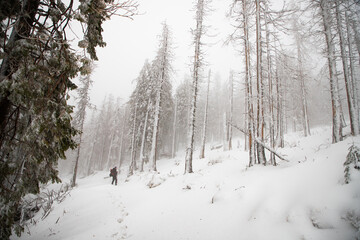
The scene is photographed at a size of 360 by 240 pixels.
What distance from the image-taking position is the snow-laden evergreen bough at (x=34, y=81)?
9.14ft

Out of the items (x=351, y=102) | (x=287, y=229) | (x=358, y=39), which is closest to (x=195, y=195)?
(x=287, y=229)

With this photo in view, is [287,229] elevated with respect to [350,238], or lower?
lower

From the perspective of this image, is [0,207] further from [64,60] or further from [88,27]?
[88,27]

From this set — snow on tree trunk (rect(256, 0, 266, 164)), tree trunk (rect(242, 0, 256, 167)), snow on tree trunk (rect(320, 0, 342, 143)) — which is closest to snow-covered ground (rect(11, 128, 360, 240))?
tree trunk (rect(242, 0, 256, 167))

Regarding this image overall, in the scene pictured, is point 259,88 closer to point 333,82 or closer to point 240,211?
point 240,211

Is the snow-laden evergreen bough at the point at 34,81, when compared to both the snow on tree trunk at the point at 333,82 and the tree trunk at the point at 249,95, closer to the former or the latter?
the tree trunk at the point at 249,95

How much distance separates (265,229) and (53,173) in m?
5.07

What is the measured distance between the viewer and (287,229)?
9.34 ft

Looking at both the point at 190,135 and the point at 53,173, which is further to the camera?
the point at 190,135

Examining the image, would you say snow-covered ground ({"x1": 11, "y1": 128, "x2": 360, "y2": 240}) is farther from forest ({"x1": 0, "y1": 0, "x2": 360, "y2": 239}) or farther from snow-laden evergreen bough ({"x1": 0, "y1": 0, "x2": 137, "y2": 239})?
snow-laden evergreen bough ({"x1": 0, "y1": 0, "x2": 137, "y2": 239})

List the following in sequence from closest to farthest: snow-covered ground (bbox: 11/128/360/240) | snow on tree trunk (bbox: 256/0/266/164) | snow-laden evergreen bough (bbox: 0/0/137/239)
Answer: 1. snow-covered ground (bbox: 11/128/360/240)
2. snow-laden evergreen bough (bbox: 0/0/137/239)
3. snow on tree trunk (bbox: 256/0/266/164)

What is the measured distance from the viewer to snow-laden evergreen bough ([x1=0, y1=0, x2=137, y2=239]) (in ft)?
9.14

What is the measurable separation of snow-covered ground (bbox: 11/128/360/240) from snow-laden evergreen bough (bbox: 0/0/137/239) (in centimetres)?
279

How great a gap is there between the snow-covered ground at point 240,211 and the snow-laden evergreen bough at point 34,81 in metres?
2.79
